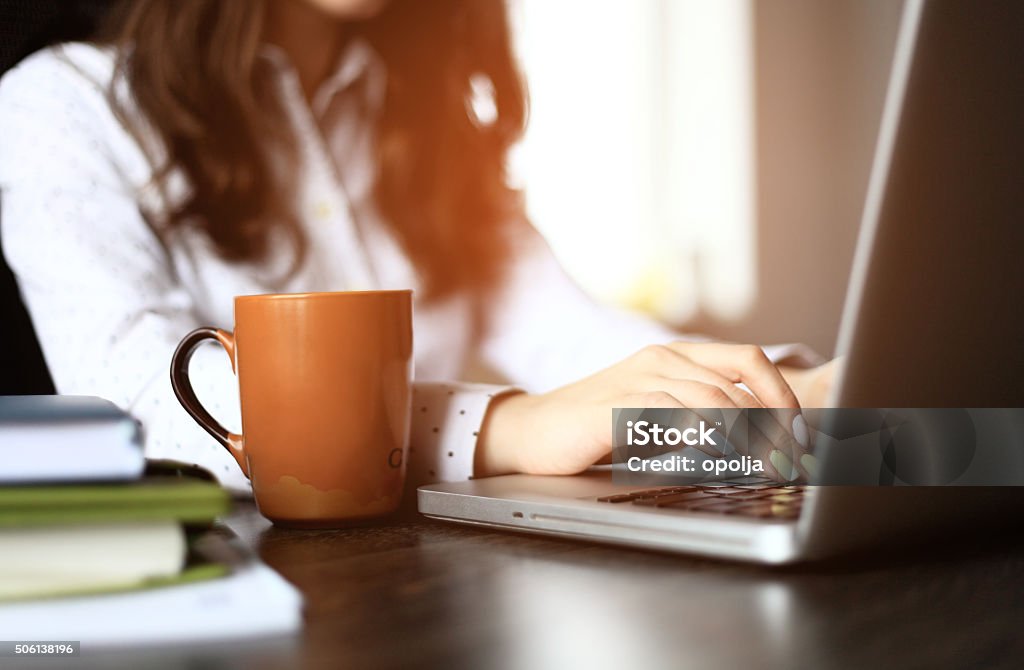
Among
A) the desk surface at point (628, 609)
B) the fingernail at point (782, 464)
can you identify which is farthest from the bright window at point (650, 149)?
the desk surface at point (628, 609)

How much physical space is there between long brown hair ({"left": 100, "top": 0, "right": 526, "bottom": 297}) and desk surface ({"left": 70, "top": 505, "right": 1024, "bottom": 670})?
0.86 m

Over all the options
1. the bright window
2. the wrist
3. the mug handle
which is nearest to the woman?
the wrist

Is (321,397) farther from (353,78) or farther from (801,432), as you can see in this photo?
(353,78)

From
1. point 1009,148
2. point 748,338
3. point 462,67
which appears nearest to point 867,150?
point 748,338

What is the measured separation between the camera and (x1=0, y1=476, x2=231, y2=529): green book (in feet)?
1.05

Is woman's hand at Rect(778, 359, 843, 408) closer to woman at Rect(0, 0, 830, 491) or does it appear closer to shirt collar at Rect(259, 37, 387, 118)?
woman at Rect(0, 0, 830, 491)

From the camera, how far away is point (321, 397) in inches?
20.7

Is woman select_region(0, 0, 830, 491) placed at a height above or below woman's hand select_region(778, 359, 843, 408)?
above

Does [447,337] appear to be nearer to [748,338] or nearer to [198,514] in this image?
[198,514]

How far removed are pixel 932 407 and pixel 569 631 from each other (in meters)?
0.20

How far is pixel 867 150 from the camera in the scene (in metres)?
3.29

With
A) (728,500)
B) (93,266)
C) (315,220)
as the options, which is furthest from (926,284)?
(315,220)

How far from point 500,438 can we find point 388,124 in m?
1.15

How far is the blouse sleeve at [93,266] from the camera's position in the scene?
732 millimetres
